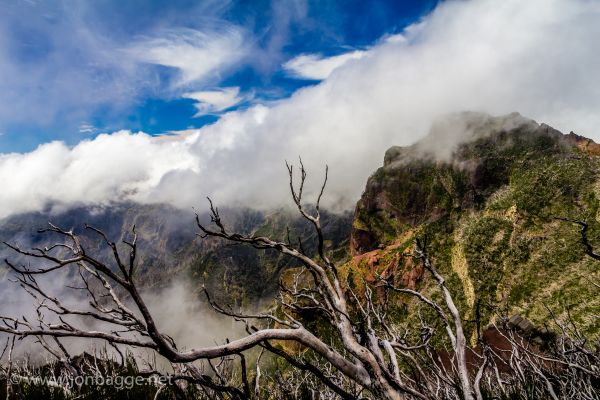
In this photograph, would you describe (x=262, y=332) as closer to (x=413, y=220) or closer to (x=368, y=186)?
(x=413, y=220)

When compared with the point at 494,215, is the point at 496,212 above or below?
above

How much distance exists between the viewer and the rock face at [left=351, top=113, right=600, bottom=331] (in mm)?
76375

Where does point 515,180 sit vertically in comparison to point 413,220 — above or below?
below

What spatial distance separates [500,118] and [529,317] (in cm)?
Answer: 12229

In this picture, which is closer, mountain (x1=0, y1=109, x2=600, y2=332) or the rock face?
mountain (x1=0, y1=109, x2=600, y2=332)

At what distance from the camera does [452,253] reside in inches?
4619

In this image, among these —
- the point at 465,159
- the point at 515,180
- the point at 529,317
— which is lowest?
the point at 529,317

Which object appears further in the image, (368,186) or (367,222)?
(368,186)

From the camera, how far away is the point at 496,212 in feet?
369

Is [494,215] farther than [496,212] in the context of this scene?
No

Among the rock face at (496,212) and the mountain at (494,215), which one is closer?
the mountain at (494,215)

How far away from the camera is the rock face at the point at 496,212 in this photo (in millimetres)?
76375

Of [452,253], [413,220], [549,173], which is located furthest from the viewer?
[413,220]

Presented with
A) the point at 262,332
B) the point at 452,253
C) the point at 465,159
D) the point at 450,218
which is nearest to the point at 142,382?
the point at 262,332
